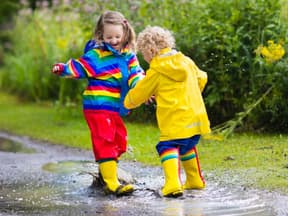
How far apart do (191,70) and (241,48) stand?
2952 millimetres

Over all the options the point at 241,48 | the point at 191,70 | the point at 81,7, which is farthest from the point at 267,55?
the point at 81,7

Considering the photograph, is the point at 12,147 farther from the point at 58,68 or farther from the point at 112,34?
the point at 112,34

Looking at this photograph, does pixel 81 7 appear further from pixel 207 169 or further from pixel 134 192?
pixel 134 192

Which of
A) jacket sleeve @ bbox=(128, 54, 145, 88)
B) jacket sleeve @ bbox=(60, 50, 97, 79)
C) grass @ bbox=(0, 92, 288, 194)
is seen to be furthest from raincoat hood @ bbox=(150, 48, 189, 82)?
grass @ bbox=(0, 92, 288, 194)

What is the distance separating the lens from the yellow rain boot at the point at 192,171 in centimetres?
625

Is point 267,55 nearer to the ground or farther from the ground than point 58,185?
farther from the ground

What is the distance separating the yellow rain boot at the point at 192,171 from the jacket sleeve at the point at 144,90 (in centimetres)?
58

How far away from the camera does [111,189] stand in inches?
246

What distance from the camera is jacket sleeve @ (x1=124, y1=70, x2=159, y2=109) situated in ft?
20.0

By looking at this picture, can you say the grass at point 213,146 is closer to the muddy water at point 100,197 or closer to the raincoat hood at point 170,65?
the muddy water at point 100,197

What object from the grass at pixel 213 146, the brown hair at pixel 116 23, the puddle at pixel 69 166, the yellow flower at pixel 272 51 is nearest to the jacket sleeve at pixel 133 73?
the brown hair at pixel 116 23

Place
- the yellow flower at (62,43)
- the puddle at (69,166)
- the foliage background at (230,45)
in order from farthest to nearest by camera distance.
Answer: the yellow flower at (62,43)
the foliage background at (230,45)
the puddle at (69,166)

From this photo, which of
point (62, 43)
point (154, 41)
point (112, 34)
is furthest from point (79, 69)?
point (62, 43)

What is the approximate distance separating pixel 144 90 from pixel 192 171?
0.77 meters
